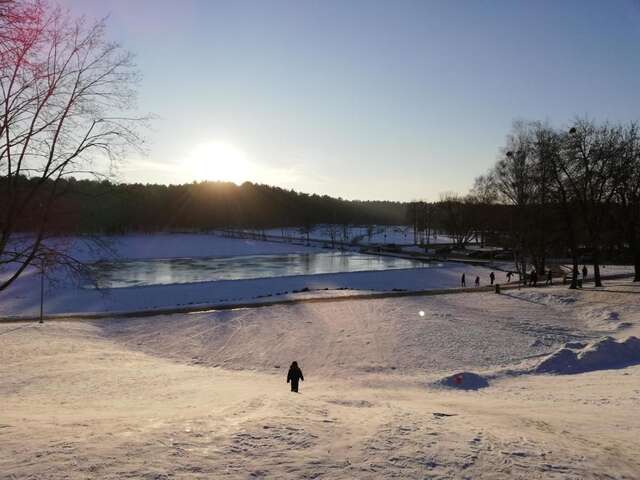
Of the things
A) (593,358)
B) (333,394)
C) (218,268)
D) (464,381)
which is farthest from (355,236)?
(333,394)

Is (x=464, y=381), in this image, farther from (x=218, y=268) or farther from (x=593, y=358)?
(x=218, y=268)

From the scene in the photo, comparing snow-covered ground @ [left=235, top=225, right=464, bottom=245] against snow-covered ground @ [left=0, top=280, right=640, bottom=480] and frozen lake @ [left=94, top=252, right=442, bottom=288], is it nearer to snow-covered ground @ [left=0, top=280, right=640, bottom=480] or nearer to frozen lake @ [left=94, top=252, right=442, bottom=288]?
frozen lake @ [left=94, top=252, right=442, bottom=288]

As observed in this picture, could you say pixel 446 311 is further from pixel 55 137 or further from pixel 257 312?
pixel 55 137

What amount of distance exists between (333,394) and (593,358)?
1015 cm

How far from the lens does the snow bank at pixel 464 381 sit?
50.1 ft

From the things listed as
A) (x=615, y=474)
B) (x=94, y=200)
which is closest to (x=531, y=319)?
(x=615, y=474)

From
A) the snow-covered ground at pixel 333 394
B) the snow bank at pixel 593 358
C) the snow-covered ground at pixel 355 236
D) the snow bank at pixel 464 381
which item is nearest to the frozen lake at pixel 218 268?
the snow-covered ground at pixel 333 394

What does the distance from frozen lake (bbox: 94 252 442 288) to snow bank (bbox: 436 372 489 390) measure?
34597 millimetres

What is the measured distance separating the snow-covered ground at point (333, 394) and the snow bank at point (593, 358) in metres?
0.10

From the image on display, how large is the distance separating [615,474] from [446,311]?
21.1 m

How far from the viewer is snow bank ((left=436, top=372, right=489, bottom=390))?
15266 millimetres

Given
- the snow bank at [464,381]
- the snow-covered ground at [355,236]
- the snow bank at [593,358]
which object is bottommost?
the snow bank at [464,381]

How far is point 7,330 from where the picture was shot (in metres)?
22.2

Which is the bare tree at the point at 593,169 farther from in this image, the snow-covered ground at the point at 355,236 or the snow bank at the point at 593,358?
the snow-covered ground at the point at 355,236
